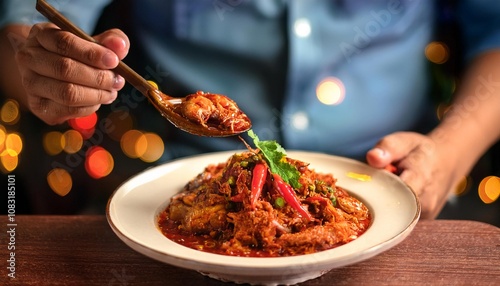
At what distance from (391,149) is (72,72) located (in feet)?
4.03

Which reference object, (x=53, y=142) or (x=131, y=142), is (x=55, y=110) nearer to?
(x=131, y=142)

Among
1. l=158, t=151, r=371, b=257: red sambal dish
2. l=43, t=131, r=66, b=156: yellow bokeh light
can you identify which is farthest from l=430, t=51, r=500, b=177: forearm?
l=43, t=131, r=66, b=156: yellow bokeh light

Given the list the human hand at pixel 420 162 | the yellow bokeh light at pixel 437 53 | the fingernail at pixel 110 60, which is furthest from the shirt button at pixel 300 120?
the fingernail at pixel 110 60

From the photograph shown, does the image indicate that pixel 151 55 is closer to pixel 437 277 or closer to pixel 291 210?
pixel 291 210

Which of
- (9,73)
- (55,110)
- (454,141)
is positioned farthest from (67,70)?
(454,141)

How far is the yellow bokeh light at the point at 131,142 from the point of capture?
3072mm

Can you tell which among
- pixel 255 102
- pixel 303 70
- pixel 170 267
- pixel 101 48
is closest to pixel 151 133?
pixel 255 102

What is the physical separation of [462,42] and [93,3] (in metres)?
2.00

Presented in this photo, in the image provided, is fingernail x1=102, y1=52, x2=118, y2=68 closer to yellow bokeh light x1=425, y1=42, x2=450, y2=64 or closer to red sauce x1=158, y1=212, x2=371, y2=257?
red sauce x1=158, y1=212, x2=371, y2=257

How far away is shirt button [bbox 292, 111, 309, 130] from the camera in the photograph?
277 centimetres

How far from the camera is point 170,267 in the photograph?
172 centimetres

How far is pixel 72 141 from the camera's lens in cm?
323

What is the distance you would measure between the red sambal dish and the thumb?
257mm

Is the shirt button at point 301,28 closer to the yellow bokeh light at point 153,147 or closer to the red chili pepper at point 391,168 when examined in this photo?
the red chili pepper at point 391,168
